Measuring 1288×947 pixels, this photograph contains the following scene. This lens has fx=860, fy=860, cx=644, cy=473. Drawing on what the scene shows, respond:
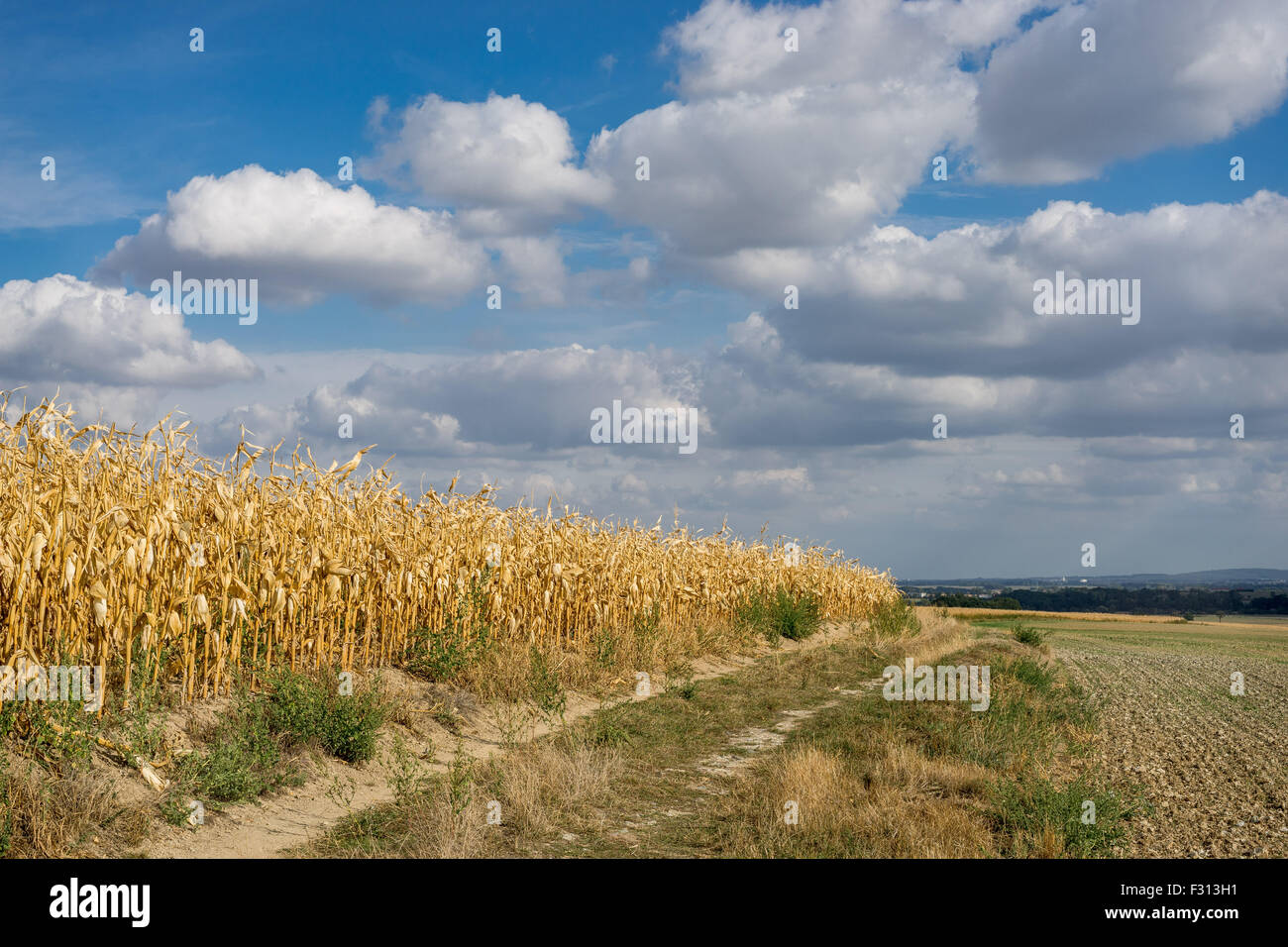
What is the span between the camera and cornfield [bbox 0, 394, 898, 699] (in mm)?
6281

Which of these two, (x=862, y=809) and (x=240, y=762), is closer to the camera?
(x=240, y=762)

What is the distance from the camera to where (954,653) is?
20.2 metres

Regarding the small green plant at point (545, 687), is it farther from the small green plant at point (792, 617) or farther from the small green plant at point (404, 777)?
the small green plant at point (792, 617)

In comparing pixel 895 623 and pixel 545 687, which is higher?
pixel 545 687

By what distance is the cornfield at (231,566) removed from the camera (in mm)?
6281

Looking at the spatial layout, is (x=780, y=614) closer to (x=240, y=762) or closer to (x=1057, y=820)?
(x=1057, y=820)

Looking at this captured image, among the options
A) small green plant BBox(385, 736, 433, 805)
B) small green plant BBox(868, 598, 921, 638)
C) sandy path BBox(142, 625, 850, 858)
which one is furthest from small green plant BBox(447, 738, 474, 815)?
small green plant BBox(868, 598, 921, 638)

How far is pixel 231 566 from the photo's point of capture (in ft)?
25.5

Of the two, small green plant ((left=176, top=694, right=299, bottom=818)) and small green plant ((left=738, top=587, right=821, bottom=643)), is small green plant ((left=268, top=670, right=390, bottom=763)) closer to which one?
small green plant ((left=176, top=694, right=299, bottom=818))

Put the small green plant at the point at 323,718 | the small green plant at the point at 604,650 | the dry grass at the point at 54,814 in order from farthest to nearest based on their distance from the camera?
the small green plant at the point at 604,650, the small green plant at the point at 323,718, the dry grass at the point at 54,814

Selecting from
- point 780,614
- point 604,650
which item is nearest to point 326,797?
point 604,650

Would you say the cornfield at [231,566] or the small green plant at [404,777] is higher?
the cornfield at [231,566]

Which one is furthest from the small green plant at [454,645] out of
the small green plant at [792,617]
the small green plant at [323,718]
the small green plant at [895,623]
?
the small green plant at [895,623]

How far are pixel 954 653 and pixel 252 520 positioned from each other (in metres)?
16.6
